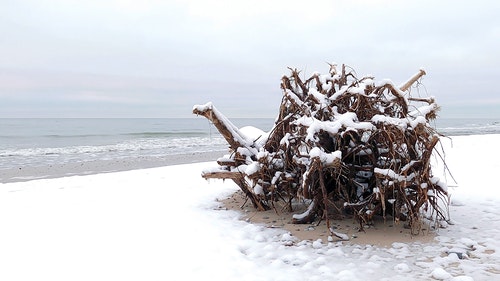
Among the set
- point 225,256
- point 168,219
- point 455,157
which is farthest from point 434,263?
point 455,157

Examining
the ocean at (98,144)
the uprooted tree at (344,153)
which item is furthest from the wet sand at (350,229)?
the ocean at (98,144)

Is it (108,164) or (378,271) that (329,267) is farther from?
(108,164)

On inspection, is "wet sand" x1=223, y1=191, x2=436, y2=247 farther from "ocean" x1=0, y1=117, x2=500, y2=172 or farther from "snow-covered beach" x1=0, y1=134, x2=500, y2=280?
"ocean" x1=0, y1=117, x2=500, y2=172

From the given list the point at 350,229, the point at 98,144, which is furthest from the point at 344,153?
the point at 98,144

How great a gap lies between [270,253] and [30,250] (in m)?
2.26

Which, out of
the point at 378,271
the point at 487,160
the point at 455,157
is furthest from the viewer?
the point at 455,157

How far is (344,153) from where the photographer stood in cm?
417

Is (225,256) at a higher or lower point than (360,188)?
lower

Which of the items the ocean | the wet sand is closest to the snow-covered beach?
the wet sand

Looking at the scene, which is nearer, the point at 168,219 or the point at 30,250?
the point at 30,250

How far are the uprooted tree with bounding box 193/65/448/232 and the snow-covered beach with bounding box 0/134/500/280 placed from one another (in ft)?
1.57

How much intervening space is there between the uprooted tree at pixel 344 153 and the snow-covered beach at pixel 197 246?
478mm

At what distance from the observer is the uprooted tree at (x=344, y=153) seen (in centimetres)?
382

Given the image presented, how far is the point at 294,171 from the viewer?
454cm
